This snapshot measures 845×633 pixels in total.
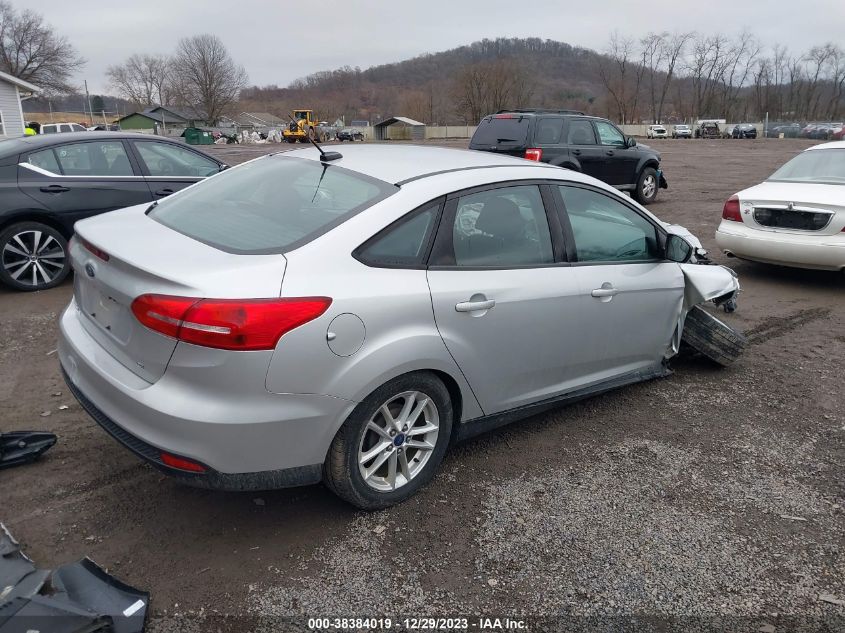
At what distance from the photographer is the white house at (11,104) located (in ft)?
102

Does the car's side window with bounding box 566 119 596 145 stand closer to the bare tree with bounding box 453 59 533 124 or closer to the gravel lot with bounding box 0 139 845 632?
the gravel lot with bounding box 0 139 845 632

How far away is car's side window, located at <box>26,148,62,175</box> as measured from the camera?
6610 millimetres

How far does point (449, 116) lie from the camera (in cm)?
11225

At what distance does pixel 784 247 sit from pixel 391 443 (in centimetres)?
591

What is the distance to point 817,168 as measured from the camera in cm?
779

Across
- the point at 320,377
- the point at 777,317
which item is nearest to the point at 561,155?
the point at 777,317

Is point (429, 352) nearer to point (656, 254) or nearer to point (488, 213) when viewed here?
point (488, 213)

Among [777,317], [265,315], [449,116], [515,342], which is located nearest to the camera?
[265,315]

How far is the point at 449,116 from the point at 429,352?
114655mm

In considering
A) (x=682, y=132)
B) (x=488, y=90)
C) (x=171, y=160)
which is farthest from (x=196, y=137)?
(x=171, y=160)

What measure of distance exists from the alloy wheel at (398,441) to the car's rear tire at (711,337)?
101 inches

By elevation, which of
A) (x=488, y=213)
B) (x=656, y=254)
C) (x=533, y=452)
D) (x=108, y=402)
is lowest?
(x=533, y=452)

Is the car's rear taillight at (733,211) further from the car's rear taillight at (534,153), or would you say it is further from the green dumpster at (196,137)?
the green dumpster at (196,137)

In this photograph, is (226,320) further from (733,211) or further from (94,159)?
(733,211)
